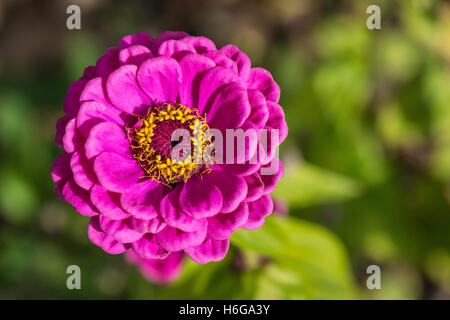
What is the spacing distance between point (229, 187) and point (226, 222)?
126mm

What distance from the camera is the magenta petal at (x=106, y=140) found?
144 cm

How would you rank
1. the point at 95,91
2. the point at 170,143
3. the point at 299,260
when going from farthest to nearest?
the point at 299,260 < the point at 170,143 < the point at 95,91

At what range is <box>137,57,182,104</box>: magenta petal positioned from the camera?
1506mm

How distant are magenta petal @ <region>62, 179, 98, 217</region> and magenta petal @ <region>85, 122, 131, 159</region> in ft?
0.40

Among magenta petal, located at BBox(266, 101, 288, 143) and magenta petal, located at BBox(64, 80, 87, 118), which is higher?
magenta petal, located at BBox(64, 80, 87, 118)

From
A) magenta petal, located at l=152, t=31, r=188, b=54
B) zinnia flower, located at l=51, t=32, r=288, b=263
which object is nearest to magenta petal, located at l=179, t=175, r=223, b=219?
zinnia flower, located at l=51, t=32, r=288, b=263

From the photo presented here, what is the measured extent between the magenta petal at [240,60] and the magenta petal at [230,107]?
0.07 metres

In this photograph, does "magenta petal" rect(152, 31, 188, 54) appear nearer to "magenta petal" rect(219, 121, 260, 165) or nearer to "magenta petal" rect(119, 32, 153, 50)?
"magenta petal" rect(119, 32, 153, 50)

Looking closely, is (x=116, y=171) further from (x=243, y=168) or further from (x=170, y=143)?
(x=243, y=168)

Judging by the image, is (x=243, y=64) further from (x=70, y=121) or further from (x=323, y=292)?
(x=323, y=292)

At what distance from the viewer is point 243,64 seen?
1.53 meters

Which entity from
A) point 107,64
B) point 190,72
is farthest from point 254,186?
point 107,64

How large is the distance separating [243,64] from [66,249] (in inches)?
91.2

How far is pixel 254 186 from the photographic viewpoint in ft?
4.79
